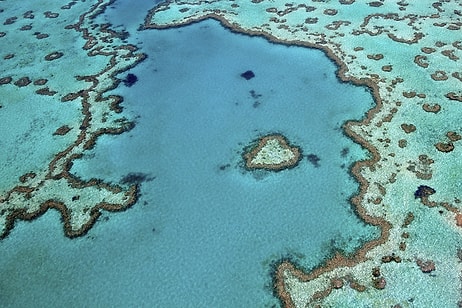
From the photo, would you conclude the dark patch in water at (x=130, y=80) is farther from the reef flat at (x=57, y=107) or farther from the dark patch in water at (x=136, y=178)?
the dark patch in water at (x=136, y=178)

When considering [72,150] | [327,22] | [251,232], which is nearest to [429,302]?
[251,232]

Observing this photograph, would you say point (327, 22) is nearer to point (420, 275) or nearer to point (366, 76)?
point (366, 76)

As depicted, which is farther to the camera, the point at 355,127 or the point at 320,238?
the point at 355,127

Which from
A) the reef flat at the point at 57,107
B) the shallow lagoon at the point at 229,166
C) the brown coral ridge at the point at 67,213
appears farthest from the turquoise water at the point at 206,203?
the reef flat at the point at 57,107

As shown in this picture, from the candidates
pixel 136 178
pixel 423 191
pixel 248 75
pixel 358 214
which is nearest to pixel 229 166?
pixel 136 178

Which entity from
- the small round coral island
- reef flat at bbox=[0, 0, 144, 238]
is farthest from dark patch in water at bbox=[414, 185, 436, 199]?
reef flat at bbox=[0, 0, 144, 238]

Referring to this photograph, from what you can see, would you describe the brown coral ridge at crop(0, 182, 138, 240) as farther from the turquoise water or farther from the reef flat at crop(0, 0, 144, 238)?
the turquoise water

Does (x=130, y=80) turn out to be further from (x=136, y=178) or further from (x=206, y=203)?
(x=206, y=203)
